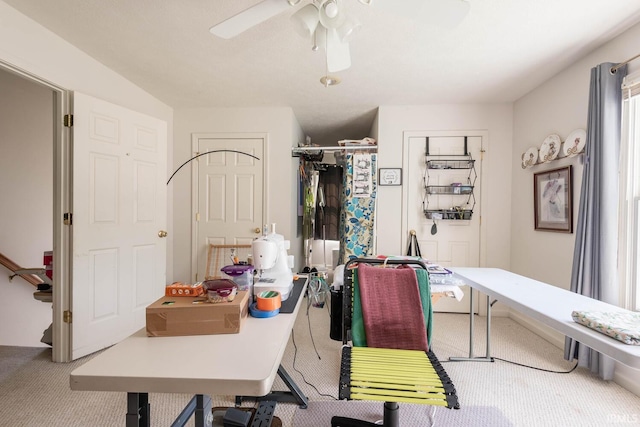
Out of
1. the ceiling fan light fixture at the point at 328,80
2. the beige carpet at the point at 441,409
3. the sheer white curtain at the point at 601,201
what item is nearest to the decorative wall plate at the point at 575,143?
the sheer white curtain at the point at 601,201

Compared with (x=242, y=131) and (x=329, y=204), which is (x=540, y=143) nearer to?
(x=329, y=204)

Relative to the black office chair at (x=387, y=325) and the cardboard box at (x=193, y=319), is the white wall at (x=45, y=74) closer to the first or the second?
the cardboard box at (x=193, y=319)

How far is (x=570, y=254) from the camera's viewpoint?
87.8 inches

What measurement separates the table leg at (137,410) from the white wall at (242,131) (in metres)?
2.35

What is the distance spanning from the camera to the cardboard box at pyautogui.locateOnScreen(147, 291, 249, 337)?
93 cm

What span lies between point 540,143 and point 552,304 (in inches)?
78.3

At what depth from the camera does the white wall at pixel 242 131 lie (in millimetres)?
3176

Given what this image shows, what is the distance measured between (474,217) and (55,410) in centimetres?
391

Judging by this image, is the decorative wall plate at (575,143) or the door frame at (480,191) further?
the door frame at (480,191)

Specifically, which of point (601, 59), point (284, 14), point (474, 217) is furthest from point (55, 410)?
point (601, 59)

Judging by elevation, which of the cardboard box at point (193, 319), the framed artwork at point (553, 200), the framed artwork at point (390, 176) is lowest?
the cardboard box at point (193, 319)

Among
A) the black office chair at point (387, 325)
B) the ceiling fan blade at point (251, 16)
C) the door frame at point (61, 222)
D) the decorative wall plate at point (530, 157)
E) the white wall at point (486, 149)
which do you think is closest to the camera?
the black office chair at point (387, 325)

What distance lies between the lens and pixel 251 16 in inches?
50.3

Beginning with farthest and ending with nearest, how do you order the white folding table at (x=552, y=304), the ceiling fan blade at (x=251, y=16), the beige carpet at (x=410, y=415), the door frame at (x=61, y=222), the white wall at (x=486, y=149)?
1. the white wall at (x=486, y=149)
2. the door frame at (x=61, y=222)
3. the beige carpet at (x=410, y=415)
4. the ceiling fan blade at (x=251, y=16)
5. the white folding table at (x=552, y=304)
